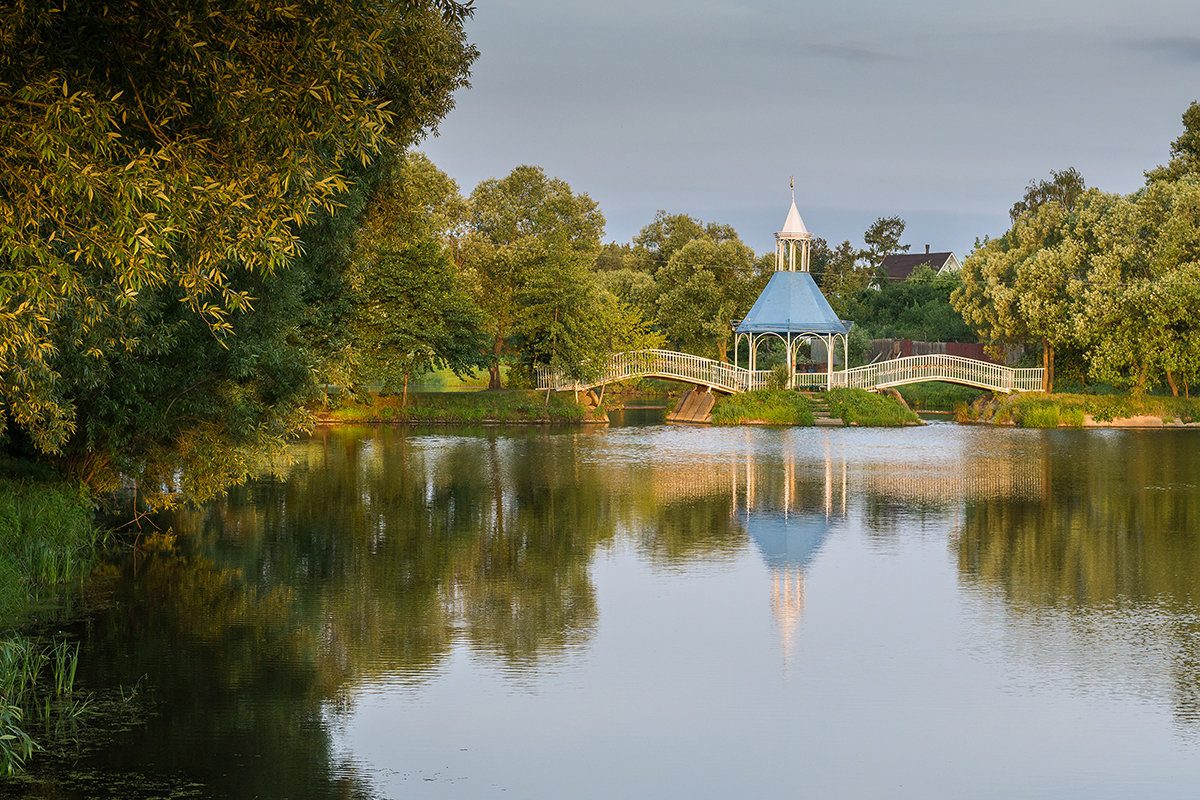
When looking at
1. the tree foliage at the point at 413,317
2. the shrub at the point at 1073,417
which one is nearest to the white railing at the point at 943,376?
the shrub at the point at 1073,417

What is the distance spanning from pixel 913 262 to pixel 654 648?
80214 millimetres

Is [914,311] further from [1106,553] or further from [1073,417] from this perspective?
[1106,553]

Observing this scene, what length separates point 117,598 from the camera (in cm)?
1241

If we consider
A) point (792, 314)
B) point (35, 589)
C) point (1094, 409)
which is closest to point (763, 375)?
point (792, 314)

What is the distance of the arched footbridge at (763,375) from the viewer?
141 ft

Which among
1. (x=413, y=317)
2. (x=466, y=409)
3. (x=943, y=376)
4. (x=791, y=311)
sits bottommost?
(x=466, y=409)

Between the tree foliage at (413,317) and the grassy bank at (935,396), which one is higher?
the tree foliage at (413,317)

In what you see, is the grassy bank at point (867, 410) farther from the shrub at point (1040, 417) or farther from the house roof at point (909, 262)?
the house roof at point (909, 262)

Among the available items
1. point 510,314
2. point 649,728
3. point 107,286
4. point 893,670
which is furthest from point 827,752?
point 510,314

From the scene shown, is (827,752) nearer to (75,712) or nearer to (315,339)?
(75,712)

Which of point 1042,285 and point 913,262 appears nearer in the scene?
point 1042,285

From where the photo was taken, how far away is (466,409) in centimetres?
4184

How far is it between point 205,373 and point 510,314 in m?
36.6

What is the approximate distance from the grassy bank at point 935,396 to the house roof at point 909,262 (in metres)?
34.4
